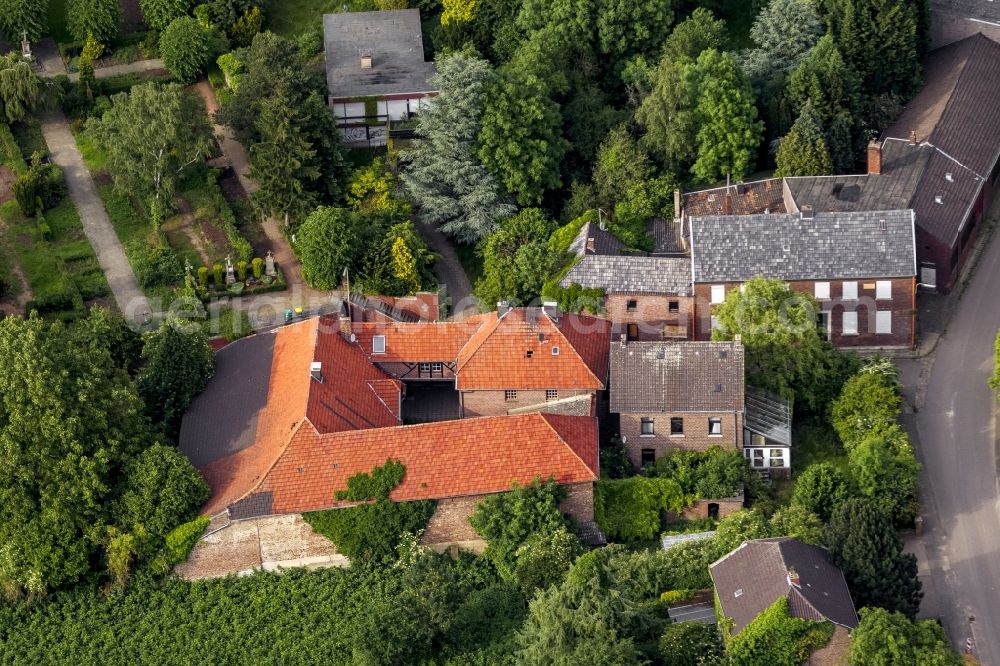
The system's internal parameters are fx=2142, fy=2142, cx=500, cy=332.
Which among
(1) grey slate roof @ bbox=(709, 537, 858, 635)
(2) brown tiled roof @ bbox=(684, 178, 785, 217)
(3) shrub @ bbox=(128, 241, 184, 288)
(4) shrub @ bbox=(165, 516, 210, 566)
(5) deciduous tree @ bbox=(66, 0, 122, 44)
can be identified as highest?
(5) deciduous tree @ bbox=(66, 0, 122, 44)

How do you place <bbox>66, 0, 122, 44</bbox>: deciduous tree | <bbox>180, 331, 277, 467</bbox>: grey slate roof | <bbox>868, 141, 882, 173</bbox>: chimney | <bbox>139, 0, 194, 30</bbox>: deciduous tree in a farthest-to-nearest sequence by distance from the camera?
<bbox>139, 0, 194, 30</bbox>: deciduous tree → <bbox>66, 0, 122, 44</bbox>: deciduous tree → <bbox>868, 141, 882, 173</bbox>: chimney → <bbox>180, 331, 277, 467</bbox>: grey slate roof

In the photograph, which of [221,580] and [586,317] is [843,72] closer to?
[586,317]

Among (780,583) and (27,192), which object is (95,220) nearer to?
(27,192)

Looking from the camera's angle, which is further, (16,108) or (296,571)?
(16,108)

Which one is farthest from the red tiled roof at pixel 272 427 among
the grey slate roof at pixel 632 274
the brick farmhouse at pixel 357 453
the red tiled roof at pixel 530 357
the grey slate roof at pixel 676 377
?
the grey slate roof at pixel 676 377

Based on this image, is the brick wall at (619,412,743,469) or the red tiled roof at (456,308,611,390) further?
the red tiled roof at (456,308,611,390)

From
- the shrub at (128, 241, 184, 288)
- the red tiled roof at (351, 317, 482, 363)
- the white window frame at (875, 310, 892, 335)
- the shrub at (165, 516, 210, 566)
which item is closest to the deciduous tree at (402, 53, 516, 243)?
the red tiled roof at (351, 317, 482, 363)

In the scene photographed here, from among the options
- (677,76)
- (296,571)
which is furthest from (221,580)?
(677,76)

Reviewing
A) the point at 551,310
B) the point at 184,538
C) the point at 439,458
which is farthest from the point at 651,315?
the point at 184,538

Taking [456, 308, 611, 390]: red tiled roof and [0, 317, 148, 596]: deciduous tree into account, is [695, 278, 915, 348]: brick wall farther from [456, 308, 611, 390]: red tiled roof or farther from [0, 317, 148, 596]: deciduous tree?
[0, 317, 148, 596]: deciduous tree
